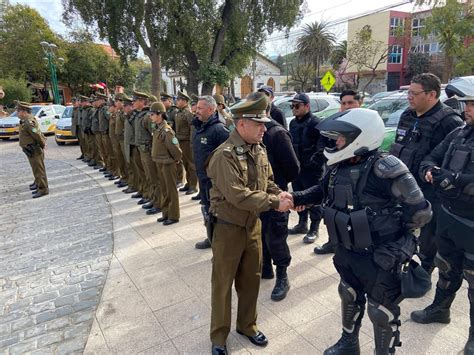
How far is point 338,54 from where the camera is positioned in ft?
154

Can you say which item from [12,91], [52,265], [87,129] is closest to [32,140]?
[87,129]

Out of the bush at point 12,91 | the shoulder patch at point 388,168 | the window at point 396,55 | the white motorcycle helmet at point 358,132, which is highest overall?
the window at point 396,55

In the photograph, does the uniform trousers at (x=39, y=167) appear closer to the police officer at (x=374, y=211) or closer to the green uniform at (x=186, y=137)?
the green uniform at (x=186, y=137)

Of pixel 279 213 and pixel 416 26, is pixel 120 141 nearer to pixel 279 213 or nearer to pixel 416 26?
pixel 279 213

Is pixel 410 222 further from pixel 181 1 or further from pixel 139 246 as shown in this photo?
pixel 181 1

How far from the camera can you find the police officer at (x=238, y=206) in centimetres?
243

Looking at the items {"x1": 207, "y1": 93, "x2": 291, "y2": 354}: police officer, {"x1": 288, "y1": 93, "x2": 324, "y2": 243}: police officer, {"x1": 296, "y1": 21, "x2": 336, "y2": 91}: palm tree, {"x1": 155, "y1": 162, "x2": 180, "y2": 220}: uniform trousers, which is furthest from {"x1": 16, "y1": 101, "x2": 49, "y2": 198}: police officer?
{"x1": 296, "y1": 21, "x2": 336, "y2": 91}: palm tree

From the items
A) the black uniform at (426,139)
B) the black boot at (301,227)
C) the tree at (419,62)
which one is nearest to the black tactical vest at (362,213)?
the black uniform at (426,139)

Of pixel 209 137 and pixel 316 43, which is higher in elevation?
pixel 316 43

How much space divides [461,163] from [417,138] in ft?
2.63

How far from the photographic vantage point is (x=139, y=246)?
200 inches

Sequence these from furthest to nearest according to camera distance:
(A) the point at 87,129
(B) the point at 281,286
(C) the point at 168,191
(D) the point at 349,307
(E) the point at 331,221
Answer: (A) the point at 87,129, (C) the point at 168,191, (B) the point at 281,286, (D) the point at 349,307, (E) the point at 331,221

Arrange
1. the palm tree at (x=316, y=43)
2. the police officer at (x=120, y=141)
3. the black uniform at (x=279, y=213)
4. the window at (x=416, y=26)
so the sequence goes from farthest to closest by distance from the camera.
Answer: the palm tree at (x=316, y=43) → the window at (x=416, y=26) → the police officer at (x=120, y=141) → the black uniform at (x=279, y=213)

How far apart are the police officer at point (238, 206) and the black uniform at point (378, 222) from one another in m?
0.49
